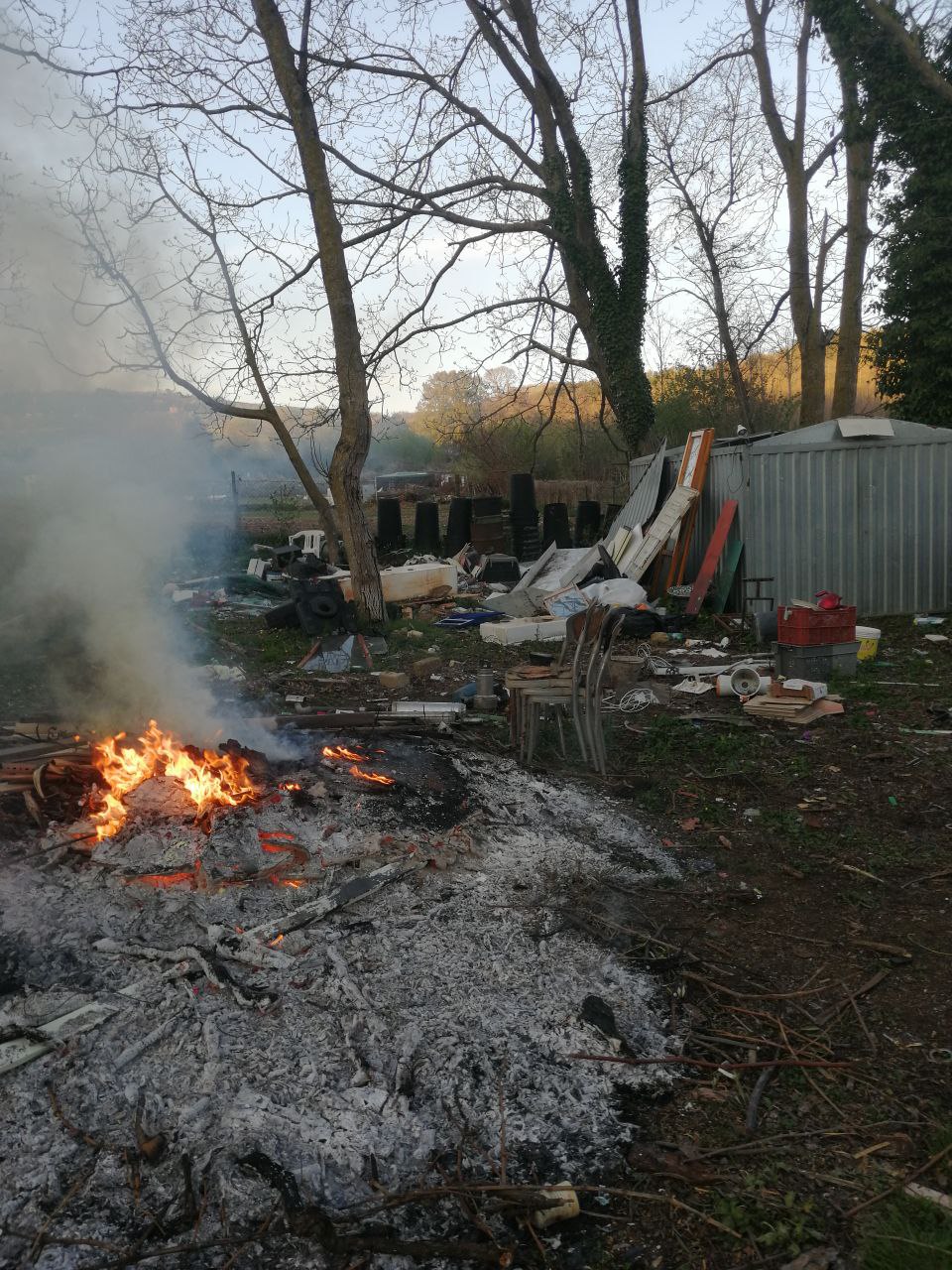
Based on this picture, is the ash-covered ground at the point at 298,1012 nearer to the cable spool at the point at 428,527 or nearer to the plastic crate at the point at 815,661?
the plastic crate at the point at 815,661

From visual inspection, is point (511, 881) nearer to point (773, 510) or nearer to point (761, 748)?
point (761, 748)

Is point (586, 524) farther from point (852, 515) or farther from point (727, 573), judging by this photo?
point (852, 515)

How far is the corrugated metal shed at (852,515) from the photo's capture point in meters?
11.7

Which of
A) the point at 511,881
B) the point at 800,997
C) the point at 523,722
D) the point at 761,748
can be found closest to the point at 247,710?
the point at 523,722

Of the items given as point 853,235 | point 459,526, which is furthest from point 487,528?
point 853,235

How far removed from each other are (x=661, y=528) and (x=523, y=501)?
18.5 ft

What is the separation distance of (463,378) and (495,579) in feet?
15.7

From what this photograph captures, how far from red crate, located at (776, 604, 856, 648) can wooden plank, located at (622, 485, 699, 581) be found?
4.64 metres

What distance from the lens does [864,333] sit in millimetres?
17969

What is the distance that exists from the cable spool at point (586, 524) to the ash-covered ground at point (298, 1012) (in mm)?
13370

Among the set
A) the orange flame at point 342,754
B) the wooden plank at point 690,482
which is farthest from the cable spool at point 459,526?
the orange flame at point 342,754

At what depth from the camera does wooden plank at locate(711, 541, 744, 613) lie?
471 inches

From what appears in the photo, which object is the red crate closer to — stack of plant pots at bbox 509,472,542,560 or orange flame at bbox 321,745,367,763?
orange flame at bbox 321,745,367,763

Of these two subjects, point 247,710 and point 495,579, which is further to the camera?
point 495,579
